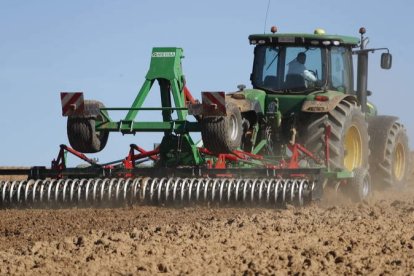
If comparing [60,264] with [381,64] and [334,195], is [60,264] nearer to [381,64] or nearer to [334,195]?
[334,195]

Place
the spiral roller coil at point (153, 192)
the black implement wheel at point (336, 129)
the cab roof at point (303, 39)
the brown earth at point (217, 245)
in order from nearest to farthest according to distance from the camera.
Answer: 1. the brown earth at point (217, 245)
2. the spiral roller coil at point (153, 192)
3. the black implement wheel at point (336, 129)
4. the cab roof at point (303, 39)

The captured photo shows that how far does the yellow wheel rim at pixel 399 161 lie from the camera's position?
48.9 feet

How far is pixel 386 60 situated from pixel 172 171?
3.24 m

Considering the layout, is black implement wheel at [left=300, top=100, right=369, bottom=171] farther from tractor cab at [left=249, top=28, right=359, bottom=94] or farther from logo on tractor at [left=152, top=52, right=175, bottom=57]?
logo on tractor at [left=152, top=52, right=175, bottom=57]

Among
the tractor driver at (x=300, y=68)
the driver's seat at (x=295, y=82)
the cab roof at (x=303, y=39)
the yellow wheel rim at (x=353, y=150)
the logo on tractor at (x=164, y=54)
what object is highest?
the cab roof at (x=303, y=39)

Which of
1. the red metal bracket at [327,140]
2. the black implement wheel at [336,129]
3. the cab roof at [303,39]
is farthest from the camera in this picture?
the cab roof at [303,39]

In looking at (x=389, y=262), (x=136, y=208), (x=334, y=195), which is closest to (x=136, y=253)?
(x=389, y=262)

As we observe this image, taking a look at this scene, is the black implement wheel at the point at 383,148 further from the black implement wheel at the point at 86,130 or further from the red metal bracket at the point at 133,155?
the black implement wheel at the point at 86,130

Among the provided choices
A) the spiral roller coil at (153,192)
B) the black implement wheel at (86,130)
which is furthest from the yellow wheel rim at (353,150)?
Answer: the black implement wheel at (86,130)

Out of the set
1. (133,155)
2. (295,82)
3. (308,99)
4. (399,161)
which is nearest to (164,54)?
(133,155)

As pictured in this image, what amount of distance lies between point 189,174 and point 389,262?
5450 mm

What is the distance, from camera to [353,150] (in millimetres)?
13391

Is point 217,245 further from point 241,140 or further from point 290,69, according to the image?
point 290,69

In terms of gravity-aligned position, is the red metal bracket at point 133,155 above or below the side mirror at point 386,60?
below
